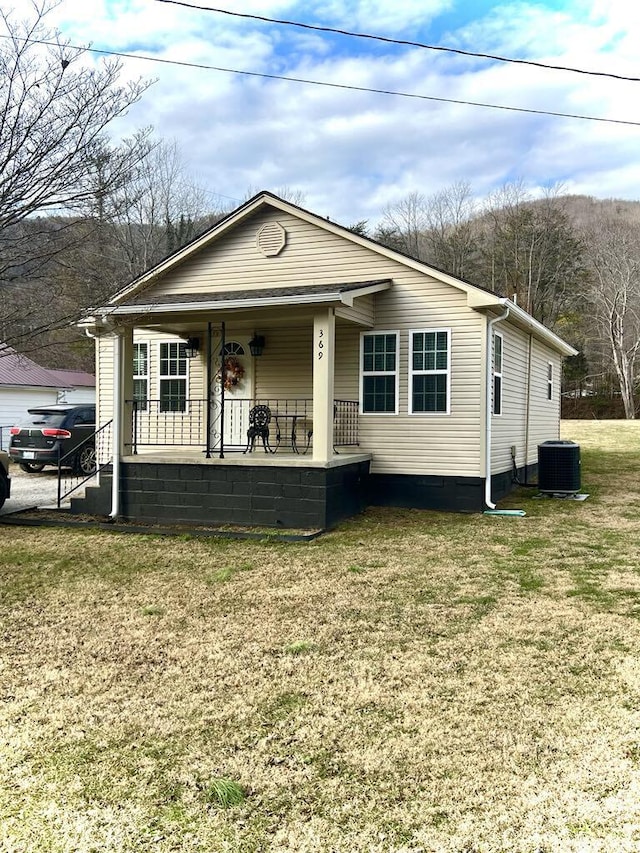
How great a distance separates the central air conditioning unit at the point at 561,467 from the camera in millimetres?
11797

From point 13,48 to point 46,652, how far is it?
237 inches

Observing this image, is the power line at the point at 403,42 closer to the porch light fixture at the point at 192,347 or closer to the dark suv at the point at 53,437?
the porch light fixture at the point at 192,347

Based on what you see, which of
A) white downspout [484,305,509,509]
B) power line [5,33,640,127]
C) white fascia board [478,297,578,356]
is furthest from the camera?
white downspout [484,305,509,509]

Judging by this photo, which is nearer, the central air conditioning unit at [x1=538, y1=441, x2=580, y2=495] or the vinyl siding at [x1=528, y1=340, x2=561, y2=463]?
the central air conditioning unit at [x1=538, y1=441, x2=580, y2=495]

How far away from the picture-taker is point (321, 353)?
888cm

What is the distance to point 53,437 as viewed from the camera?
1500 centimetres

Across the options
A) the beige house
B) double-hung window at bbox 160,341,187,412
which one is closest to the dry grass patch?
the beige house

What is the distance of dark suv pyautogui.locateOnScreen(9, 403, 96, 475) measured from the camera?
15.0 meters

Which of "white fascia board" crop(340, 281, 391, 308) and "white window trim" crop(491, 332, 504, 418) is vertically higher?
"white fascia board" crop(340, 281, 391, 308)

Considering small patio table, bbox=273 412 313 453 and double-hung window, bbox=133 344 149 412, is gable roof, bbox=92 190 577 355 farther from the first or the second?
small patio table, bbox=273 412 313 453

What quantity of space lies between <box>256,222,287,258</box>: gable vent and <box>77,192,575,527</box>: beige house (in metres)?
0.02

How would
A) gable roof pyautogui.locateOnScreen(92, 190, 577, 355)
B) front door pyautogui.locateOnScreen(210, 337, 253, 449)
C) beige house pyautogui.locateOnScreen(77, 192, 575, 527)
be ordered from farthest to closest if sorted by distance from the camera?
front door pyautogui.locateOnScreen(210, 337, 253, 449)
gable roof pyautogui.locateOnScreen(92, 190, 577, 355)
beige house pyautogui.locateOnScreen(77, 192, 575, 527)

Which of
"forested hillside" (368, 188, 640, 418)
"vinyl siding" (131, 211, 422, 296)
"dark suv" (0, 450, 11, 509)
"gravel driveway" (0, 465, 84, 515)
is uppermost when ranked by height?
"forested hillside" (368, 188, 640, 418)

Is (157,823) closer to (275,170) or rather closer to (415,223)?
(275,170)
